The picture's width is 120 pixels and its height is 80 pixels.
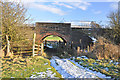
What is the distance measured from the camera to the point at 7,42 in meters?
9.08

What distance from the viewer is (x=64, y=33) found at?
13781mm

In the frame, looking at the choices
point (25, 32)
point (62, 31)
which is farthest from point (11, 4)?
point (62, 31)

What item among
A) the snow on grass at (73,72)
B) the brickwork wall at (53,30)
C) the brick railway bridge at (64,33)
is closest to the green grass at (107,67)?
the snow on grass at (73,72)

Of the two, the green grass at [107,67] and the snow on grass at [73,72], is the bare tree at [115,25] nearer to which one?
the green grass at [107,67]

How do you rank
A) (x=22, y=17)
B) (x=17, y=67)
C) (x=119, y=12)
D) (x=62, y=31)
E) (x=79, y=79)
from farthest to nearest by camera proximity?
(x=62, y=31) → (x=119, y=12) → (x=22, y=17) → (x=17, y=67) → (x=79, y=79)

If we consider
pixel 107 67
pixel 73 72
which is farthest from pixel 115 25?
pixel 73 72

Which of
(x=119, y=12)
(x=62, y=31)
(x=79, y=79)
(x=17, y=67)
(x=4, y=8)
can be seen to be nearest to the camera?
(x=79, y=79)

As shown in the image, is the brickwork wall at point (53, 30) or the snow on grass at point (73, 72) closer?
the snow on grass at point (73, 72)

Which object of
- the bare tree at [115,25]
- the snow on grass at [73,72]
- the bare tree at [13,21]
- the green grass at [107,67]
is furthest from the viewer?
the bare tree at [115,25]

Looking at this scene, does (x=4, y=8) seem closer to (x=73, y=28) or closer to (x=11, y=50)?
(x=11, y=50)

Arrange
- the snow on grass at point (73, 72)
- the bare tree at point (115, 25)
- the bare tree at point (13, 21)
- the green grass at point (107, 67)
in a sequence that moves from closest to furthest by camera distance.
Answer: the snow on grass at point (73, 72) → the green grass at point (107, 67) → the bare tree at point (13, 21) → the bare tree at point (115, 25)

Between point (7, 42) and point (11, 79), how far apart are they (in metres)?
4.92

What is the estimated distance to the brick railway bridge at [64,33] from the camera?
41.9 feet

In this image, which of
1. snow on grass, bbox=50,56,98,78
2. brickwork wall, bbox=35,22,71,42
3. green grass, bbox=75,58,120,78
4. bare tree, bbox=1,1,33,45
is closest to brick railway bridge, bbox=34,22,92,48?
brickwork wall, bbox=35,22,71,42
